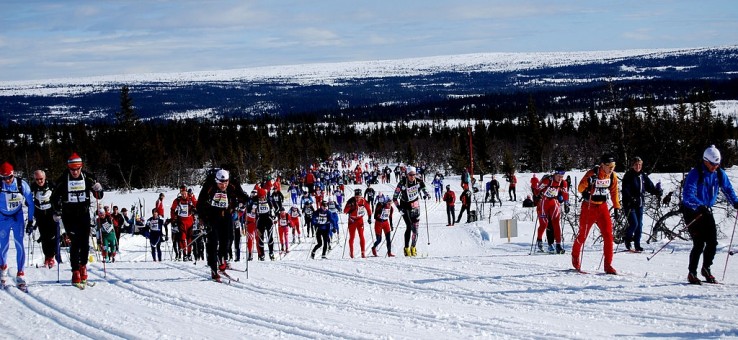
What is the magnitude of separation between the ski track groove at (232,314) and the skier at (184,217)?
6.09 metres

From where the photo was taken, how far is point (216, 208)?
8.90 metres

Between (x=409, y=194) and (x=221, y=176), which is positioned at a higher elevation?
(x=221, y=176)

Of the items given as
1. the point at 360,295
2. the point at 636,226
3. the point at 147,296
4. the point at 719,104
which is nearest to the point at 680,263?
the point at 636,226

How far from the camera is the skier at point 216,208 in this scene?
8.84 metres

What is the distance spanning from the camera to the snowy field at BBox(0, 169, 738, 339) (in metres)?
6.03

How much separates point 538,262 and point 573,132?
114m

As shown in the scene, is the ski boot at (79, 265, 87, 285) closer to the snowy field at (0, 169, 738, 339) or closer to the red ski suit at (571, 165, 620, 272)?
the snowy field at (0, 169, 738, 339)

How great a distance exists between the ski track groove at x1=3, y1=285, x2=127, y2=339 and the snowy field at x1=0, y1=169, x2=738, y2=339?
0.04ft

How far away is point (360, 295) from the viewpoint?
7734 millimetres

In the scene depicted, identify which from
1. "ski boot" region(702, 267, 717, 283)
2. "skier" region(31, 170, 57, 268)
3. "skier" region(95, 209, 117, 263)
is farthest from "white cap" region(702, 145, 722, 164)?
"skier" region(95, 209, 117, 263)

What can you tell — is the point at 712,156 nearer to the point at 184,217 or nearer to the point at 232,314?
the point at 232,314

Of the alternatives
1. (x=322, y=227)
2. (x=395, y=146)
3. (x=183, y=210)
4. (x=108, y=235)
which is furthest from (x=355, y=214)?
(x=395, y=146)

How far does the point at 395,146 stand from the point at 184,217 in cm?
12277

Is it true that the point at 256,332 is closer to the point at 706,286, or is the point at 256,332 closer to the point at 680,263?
the point at 706,286
